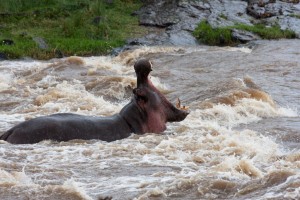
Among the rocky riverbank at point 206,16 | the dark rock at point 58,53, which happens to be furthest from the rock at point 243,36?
the dark rock at point 58,53

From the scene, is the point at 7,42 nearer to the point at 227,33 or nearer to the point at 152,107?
the point at 227,33

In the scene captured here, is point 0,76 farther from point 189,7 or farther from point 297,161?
point 189,7

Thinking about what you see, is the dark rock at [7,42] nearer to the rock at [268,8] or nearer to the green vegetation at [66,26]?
the green vegetation at [66,26]

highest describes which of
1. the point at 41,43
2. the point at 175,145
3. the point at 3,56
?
the point at 175,145

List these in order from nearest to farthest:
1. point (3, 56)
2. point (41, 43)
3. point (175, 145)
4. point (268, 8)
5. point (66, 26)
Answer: point (175, 145)
point (3, 56)
point (41, 43)
point (66, 26)
point (268, 8)

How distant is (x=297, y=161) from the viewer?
22.9 ft

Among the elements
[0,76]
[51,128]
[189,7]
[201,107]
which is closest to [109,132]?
[51,128]

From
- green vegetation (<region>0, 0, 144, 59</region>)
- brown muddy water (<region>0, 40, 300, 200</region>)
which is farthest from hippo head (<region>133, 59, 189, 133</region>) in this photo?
green vegetation (<region>0, 0, 144, 59</region>)

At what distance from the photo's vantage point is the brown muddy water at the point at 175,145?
6.12 metres

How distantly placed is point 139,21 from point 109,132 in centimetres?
2090

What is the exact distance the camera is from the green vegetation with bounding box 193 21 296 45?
2573 centimetres

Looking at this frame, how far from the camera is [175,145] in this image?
827 centimetres

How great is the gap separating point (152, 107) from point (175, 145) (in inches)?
25.6

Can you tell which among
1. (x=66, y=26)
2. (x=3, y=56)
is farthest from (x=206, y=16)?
(x=3, y=56)
